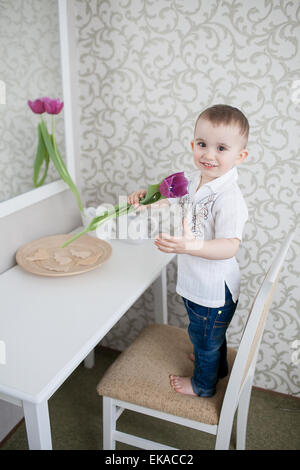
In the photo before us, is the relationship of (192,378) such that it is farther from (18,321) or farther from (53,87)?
(53,87)

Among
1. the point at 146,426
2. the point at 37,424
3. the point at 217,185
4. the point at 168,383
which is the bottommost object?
the point at 146,426

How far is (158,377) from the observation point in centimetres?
123

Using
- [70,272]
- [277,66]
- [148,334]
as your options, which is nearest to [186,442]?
[148,334]

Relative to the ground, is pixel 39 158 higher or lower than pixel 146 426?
higher

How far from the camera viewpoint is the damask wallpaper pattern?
138 centimetres

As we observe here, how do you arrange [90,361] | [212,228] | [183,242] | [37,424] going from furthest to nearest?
[90,361], [212,228], [183,242], [37,424]

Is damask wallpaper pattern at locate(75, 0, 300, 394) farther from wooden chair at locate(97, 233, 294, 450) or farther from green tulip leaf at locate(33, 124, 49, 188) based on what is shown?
wooden chair at locate(97, 233, 294, 450)

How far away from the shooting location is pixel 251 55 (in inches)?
54.5

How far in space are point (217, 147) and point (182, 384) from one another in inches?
27.0

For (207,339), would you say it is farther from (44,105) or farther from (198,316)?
(44,105)

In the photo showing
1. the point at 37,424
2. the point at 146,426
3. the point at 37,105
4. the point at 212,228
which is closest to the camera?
the point at 37,424

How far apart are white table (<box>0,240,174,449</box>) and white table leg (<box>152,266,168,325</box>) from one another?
167mm

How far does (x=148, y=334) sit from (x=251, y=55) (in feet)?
3.33

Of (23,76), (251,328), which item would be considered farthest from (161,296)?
(23,76)
